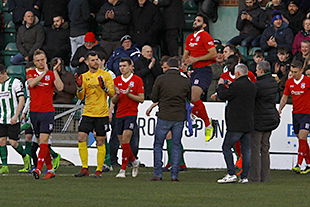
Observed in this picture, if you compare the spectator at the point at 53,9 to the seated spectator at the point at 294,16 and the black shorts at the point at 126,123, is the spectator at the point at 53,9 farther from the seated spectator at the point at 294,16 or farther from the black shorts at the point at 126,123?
the black shorts at the point at 126,123

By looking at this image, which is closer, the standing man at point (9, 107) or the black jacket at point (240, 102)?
the black jacket at point (240, 102)

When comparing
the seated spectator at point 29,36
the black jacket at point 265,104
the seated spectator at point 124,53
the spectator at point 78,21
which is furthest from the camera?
the seated spectator at point 29,36

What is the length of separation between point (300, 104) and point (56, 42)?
299 inches

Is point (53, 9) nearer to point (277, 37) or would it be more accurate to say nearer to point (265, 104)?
point (277, 37)

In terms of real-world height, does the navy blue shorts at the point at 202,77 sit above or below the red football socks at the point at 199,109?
above

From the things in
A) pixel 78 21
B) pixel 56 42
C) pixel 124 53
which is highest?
pixel 78 21

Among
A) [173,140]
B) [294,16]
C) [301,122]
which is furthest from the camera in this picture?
[294,16]

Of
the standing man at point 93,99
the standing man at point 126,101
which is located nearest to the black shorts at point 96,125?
the standing man at point 93,99

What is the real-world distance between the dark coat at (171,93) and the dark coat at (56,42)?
8.84 m

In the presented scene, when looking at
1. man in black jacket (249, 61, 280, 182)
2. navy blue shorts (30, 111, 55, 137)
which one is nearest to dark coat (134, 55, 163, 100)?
navy blue shorts (30, 111, 55, 137)

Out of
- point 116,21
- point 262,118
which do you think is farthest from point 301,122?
point 116,21

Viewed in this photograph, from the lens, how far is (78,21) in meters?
23.8

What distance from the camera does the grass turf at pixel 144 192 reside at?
12.1 metres

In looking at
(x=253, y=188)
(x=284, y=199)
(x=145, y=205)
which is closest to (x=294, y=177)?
(x=253, y=188)
